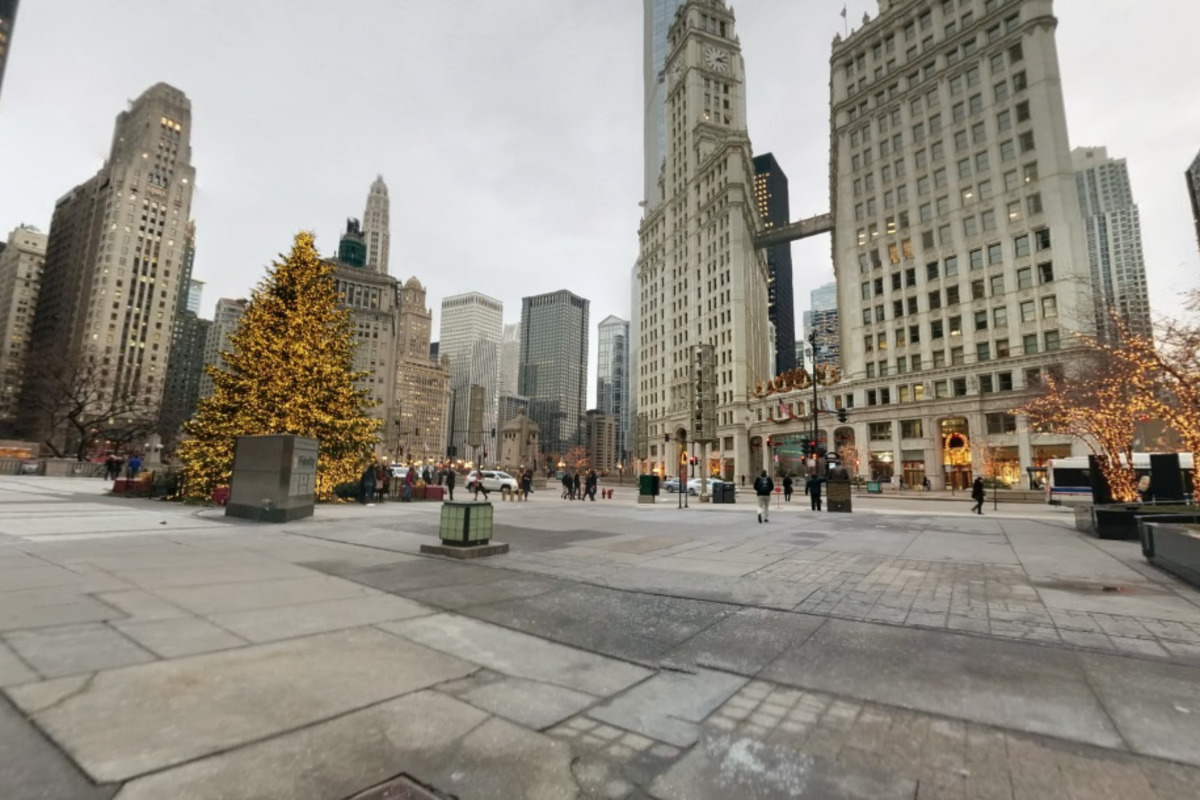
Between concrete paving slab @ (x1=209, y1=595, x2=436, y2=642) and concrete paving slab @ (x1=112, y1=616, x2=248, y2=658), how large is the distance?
138 mm

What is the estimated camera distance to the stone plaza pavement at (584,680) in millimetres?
2654

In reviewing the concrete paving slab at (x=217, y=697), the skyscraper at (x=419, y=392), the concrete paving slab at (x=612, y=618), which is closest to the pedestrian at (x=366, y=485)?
the concrete paving slab at (x=612, y=618)

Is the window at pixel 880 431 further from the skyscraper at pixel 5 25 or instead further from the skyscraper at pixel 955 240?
the skyscraper at pixel 5 25

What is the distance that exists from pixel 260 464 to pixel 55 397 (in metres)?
40.4

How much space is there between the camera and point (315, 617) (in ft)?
17.8

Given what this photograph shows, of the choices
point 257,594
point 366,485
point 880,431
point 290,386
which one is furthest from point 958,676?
point 880,431

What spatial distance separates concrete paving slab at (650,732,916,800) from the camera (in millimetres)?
2539

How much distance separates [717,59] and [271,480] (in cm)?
12899

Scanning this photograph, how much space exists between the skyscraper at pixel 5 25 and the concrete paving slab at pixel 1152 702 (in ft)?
668

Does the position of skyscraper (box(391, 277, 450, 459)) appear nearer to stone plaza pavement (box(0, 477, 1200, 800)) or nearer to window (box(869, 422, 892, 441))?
window (box(869, 422, 892, 441))

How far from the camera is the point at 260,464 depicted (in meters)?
15.1

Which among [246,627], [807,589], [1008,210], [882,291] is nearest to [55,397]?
[246,627]

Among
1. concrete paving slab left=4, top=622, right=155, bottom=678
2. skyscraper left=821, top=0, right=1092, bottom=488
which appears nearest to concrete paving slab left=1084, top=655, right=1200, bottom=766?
concrete paving slab left=4, top=622, right=155, bottom=678

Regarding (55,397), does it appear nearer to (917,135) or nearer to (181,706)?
(181,706)
